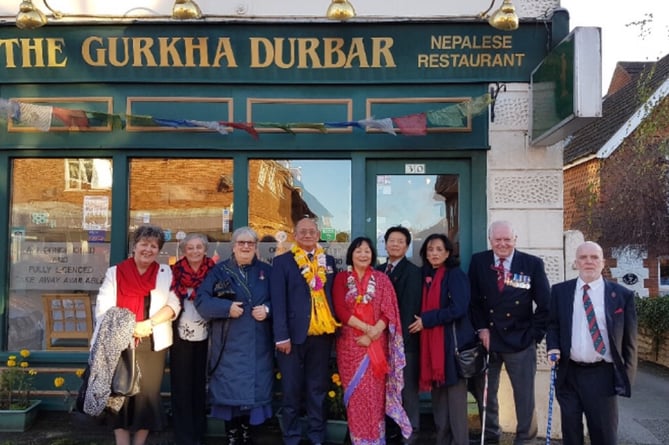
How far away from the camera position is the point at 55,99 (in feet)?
19.3

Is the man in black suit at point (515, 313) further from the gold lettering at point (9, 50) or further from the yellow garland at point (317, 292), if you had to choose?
the gold lettering at point (9, 50)

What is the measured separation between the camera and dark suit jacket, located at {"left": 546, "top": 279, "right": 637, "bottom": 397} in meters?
3.86

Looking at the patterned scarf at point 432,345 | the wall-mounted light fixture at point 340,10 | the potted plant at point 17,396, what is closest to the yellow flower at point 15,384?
the potted plant at point 17,396

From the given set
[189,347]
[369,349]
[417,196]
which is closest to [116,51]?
[189,347]

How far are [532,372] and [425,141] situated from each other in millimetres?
2452

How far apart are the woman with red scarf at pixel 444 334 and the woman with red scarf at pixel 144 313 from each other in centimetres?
199

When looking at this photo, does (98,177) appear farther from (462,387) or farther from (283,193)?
(462,387)

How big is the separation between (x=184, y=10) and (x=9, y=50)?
207cm

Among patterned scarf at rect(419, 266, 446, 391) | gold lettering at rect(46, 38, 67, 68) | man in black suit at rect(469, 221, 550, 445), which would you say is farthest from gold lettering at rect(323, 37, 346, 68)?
gold lettering at rect(46, 38, 67, 68)

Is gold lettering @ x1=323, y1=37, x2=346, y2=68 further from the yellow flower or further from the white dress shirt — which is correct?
the yellow flower

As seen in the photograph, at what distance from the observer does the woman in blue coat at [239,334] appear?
4461 millimetres

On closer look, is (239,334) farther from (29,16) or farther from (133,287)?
(29,16)

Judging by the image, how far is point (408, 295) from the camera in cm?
463

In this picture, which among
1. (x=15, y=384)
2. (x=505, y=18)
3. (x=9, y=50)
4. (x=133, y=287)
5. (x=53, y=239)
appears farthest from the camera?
(x=53, y=239)
